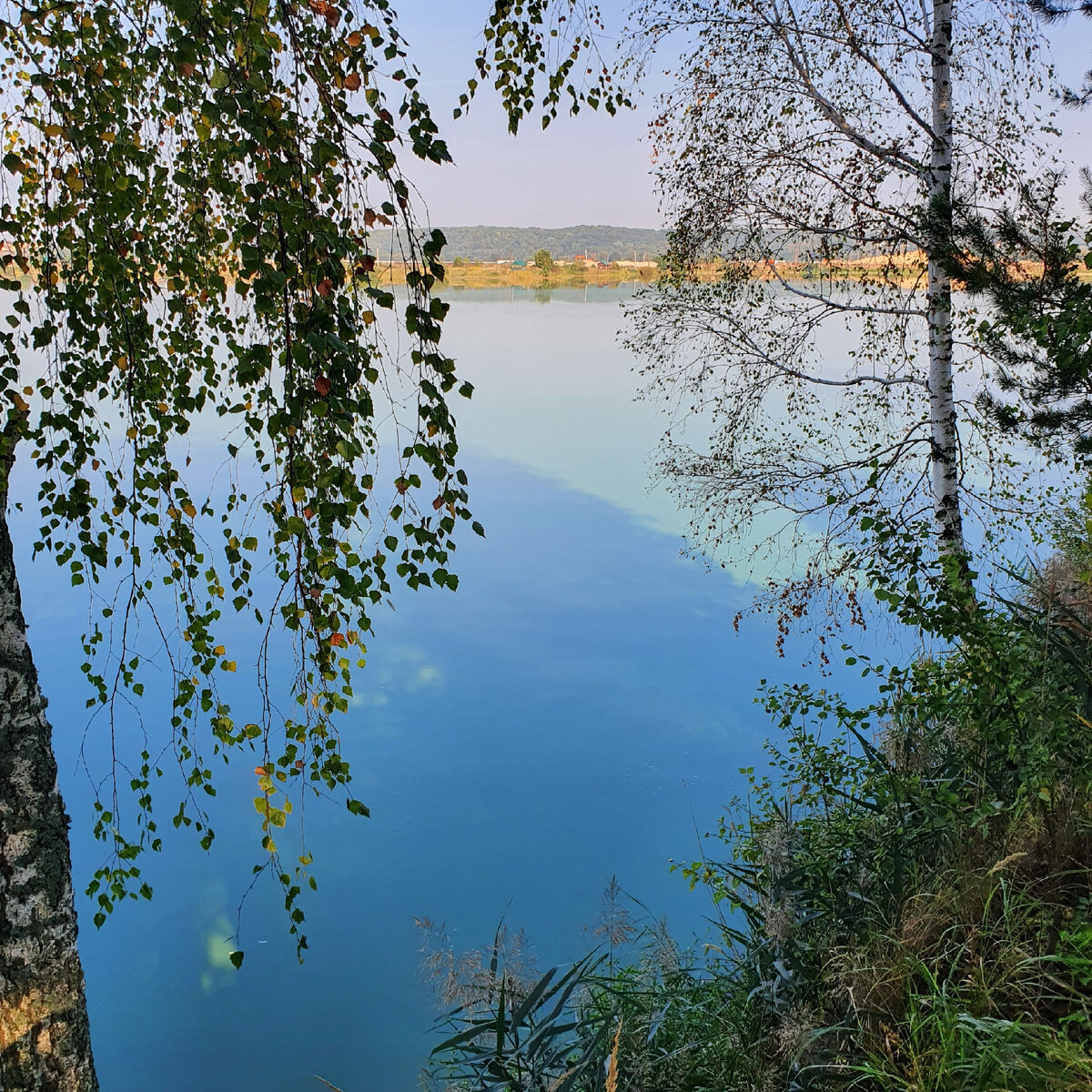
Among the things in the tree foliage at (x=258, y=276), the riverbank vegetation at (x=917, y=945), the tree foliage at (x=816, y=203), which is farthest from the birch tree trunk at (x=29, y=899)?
the tree foliage at (x=816, y=203)

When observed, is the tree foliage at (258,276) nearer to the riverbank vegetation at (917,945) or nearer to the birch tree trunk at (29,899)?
the birch tree trunk at (29,899)

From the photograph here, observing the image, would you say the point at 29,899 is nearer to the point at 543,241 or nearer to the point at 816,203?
the point at 816,203

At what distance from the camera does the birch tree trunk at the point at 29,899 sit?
1609 mm

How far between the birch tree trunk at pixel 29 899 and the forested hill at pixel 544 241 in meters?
9.40

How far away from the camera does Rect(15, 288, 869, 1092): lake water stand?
3.99 meters

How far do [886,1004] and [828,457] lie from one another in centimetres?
309

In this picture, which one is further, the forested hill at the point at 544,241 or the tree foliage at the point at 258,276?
the forested hill at the point at 544,241

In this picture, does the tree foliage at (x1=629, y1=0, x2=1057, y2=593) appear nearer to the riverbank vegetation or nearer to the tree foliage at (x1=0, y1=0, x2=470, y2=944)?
the riverbank vegetation

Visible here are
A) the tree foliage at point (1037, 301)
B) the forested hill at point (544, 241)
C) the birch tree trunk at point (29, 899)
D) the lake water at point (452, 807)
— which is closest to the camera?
the birch tree trunk at point (29, 899)

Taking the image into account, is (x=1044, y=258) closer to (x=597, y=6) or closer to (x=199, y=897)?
(x=597, y=6)

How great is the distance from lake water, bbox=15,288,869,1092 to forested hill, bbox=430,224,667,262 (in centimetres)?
448

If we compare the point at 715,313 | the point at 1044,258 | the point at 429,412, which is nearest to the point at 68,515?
the point at 429,412

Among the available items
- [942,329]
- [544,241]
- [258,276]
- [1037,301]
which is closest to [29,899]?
[258,276]

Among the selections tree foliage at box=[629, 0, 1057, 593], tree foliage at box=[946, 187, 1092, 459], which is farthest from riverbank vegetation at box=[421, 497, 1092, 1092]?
tree foliage at box=[629, 0, 1057, 593]
